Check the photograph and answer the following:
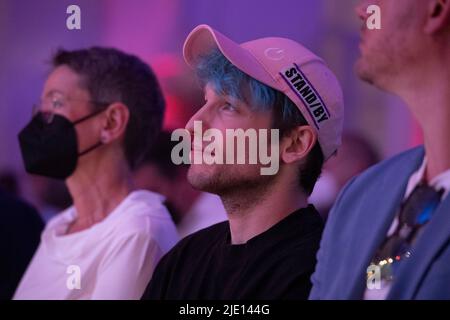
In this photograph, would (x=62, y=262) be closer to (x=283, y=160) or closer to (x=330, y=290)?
(x=283, y=160)

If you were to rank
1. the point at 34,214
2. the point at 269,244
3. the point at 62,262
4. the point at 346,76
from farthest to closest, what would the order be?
the point at 346,76 < the point at 34,214 < the point at 62,262 < the point at 269,244

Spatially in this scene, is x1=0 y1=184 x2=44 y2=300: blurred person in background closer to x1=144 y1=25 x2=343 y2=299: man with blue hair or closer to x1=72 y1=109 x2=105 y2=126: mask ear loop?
x1=72 y1=109 x2=105 y2=126: mask ear loop

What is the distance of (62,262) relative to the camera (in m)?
2.68

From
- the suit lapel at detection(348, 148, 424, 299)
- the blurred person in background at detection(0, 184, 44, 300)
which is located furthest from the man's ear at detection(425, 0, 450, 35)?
the blurred person in background at detection(0, 184, 44, 300)

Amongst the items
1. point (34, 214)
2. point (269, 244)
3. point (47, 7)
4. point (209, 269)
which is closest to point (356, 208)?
point (269, 244)

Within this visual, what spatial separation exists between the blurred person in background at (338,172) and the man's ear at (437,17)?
1629mm

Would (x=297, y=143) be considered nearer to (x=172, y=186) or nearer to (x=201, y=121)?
(x=201, y=121)

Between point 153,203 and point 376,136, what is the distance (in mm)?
1271

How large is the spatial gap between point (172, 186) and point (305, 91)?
149 centimetres

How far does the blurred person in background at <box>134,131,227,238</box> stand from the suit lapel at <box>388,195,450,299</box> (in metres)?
1.86

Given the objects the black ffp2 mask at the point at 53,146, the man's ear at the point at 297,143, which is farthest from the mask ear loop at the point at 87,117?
the man's ear at the point at 297,143

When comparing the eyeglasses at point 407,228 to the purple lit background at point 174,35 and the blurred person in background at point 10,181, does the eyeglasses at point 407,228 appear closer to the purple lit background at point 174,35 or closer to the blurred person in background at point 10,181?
the purple lit background at point 174,35

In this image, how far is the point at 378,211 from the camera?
1721 mm

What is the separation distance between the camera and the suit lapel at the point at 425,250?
62.6 inches
